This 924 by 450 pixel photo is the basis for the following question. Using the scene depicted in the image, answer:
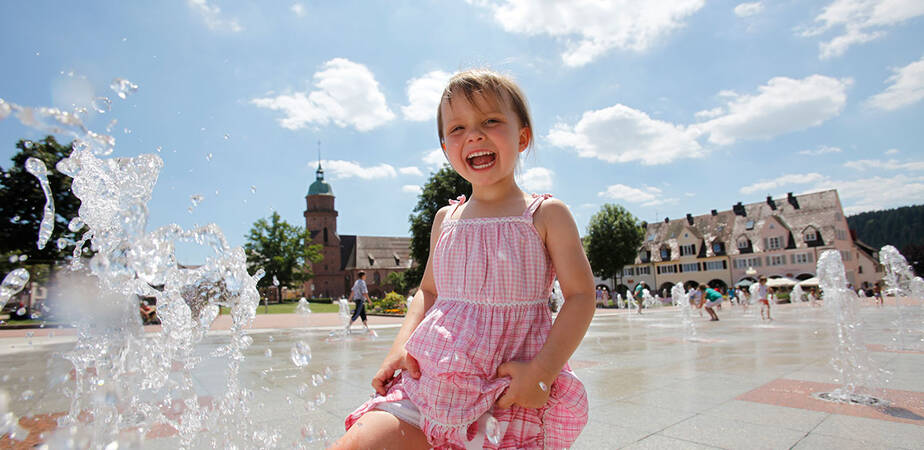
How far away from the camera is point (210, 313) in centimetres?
358

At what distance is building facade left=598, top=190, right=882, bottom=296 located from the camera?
4897 centimetres

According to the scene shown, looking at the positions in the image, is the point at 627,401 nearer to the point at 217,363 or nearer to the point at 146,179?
the point at 146,179

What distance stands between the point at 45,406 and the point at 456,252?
499 centimetres

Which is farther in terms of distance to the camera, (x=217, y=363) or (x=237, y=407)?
(x=217, y=363)

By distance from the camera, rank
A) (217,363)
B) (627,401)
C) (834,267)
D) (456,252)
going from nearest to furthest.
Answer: (456,252) < (627,401) < (834,267) < (217,363)

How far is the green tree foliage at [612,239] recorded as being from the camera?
51.0 metres

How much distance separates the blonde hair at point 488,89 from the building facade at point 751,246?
54145mm

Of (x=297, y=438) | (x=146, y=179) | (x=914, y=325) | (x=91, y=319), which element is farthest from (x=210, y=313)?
(x=914, y=325)

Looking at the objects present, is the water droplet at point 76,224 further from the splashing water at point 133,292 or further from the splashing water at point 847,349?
the splashing water at point 847,349

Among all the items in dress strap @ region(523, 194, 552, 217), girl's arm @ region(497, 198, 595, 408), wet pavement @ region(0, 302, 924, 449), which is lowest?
wet pavement @ region(0, 302, 924, 449)

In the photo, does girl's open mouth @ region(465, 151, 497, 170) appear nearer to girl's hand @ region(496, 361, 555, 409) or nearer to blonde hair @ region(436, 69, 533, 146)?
blonde hair @ region(436, 69, 533, 146)

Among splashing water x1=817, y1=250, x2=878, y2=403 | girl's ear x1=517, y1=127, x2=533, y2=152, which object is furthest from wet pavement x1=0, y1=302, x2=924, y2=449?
girl's ear x1=517, y1=127, x2=533, y2=152

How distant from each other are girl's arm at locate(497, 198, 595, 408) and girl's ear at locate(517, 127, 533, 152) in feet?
0.78

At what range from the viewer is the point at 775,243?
51.0 metres
